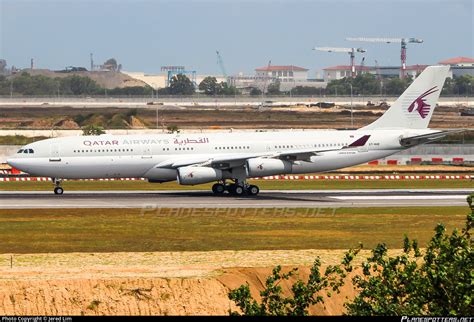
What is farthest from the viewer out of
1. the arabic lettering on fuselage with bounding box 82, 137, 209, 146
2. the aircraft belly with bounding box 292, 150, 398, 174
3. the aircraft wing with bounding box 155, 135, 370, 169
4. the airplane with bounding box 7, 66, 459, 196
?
the aircraft belly with bounding box 292, 150, 398, 174

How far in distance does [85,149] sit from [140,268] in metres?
32.7

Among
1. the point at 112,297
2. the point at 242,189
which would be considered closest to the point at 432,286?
the point at 112,297

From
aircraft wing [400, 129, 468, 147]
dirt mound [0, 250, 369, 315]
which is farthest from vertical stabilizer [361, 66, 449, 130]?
A: dirt mound [0, 250, 369, 315]

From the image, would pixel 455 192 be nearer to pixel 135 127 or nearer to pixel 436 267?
pixel 436 267

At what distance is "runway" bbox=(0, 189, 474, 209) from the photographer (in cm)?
5919

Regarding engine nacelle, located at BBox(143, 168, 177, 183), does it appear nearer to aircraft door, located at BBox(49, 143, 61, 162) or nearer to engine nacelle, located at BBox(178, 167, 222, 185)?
engine nacelle, located at BBox(178, 167, 222, 185)

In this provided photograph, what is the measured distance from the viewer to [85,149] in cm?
6512

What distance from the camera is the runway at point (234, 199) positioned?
59188 mm

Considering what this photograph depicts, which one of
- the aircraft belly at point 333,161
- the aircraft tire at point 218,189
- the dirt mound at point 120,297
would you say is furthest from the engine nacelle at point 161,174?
the dirt mound at point 120,297

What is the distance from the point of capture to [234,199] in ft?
207

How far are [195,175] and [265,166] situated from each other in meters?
4.57

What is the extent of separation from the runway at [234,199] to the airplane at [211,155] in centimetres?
150

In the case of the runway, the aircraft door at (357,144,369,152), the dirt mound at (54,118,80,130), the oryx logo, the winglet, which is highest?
the oryx logo

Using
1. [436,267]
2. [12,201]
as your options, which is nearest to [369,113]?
[12,201]
